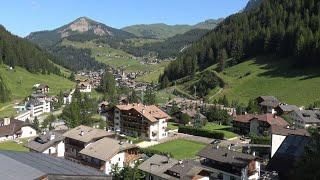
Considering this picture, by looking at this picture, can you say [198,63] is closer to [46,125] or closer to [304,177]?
[46,125]

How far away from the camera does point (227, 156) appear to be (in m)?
56.2

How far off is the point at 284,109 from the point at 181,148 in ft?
112

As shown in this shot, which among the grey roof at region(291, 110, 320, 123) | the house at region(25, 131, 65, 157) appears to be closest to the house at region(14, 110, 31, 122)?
the house at region(25, 131, 65, 157)

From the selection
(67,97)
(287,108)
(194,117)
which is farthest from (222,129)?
(67,97)

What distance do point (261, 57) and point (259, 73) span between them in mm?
20104

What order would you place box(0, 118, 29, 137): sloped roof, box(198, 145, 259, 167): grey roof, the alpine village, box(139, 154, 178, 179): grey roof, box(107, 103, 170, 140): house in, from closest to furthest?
1. the alpine village
2. box(198, 145, 259, 167): grey roof
3. box(139, 154, 178, 179): grey roof
4. box(107, 103, 170, 140): house
5. box(0, 118, 29, 137): sloped roof

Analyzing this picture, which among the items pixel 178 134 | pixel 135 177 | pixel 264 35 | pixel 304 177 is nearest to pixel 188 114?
pixel 178 134

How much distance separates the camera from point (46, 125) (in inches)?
4478

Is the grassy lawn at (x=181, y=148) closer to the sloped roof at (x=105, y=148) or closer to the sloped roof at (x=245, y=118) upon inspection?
the sloped roof at (x=105, y=148)

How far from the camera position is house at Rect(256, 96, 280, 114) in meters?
110

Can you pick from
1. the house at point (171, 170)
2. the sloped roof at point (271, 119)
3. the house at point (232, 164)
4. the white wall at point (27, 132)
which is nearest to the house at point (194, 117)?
the sloped roof at point (271, 119)

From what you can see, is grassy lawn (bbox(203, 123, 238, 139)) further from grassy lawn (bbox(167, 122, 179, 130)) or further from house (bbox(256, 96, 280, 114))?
house (bbox(256, 96, 280, 114))

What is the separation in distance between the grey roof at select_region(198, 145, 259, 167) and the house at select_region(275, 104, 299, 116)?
4853cm

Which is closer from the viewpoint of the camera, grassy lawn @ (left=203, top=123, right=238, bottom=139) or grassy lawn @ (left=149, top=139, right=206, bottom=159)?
grassy lawn @ (left=149, top=139, right=206, bottom=159)
